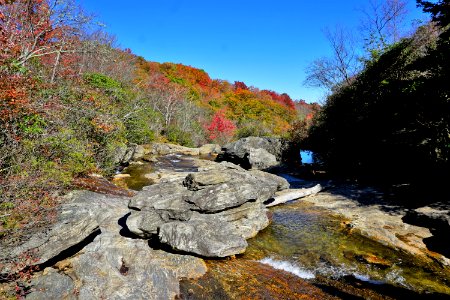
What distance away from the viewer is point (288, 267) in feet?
22.7

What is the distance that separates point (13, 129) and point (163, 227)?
4858 mm

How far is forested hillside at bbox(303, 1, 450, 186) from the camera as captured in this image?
10.5 meters

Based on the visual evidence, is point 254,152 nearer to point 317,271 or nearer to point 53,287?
point 317,271

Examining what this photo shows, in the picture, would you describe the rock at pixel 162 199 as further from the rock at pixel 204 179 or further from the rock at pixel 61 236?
the rock at pixel 61 236

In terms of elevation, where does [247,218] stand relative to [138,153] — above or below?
above

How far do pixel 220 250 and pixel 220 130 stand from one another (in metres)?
34.9

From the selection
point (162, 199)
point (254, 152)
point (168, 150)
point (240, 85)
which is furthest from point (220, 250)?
point (240, 85)

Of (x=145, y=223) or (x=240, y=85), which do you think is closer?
(x=145, y=223)

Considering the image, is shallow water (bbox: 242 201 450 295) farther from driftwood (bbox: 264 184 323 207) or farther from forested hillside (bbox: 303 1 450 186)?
forested hillside (bbox: 303 1 450 186)

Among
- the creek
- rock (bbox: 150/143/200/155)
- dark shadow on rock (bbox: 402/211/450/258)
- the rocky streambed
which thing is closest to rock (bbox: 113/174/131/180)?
the rocky streambed

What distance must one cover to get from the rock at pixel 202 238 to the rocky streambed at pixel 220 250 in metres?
0.03

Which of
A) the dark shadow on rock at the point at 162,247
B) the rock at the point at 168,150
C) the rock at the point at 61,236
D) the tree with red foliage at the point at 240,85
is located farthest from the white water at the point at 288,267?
the tree with red foliage at the point at 240,85

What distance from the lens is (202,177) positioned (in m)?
9.61

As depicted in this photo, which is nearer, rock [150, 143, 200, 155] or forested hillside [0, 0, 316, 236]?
forested hillside [0, 0, 316, 236]
